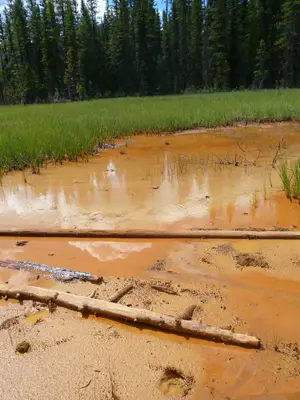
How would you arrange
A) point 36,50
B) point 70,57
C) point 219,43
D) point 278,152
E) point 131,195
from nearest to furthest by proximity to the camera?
point 131,195
point 278,152
point 219,43
point 70,57
point 36,50

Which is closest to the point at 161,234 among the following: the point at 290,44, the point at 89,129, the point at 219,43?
the point at 89,129

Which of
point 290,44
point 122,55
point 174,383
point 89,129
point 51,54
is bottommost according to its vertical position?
point 174,383

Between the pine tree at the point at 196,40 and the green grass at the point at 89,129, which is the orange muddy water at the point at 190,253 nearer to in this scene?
the green grass at the point at 89,129

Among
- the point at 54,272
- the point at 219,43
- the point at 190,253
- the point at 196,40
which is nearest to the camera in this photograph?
the point at 54,272

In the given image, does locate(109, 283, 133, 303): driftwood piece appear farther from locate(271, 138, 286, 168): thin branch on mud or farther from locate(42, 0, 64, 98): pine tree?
locate(42, 0, 64, 98): pine tree

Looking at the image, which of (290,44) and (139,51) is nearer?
Result: (290,44)

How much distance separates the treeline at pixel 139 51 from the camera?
36781 mm

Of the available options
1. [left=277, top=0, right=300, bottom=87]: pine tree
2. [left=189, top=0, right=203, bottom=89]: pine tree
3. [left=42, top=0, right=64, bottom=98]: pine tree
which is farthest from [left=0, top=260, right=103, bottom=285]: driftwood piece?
[left=42, top=0, right=64, bottom=98]: pine tree

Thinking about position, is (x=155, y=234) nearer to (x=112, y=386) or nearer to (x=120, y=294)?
(x=120, y=294)

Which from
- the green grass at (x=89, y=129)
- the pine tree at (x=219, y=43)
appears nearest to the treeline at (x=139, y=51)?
the pine tree at (x=219, y=43)

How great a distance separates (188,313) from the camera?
111 inches

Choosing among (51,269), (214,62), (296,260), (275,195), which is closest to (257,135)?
(275,195)

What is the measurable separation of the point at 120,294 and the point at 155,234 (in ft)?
4.26

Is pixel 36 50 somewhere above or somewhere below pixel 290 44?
above
